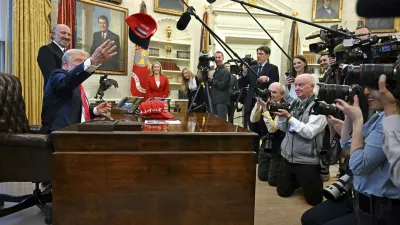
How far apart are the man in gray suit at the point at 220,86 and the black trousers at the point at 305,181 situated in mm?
2155

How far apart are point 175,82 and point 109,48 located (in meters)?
5.94

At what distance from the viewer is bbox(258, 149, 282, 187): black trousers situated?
381 cm

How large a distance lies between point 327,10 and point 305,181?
6.74 meters

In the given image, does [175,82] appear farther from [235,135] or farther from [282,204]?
[235,135]

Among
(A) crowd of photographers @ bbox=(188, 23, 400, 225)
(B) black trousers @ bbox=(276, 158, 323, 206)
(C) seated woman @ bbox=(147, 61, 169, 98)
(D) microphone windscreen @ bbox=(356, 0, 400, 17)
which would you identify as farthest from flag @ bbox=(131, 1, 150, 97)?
(D) microphone windscreen @ bbox=(356, 0, 400, 17)

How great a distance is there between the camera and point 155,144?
161 centimetres

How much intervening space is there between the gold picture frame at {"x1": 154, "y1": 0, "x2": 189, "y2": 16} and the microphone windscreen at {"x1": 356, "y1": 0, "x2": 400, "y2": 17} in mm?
7225

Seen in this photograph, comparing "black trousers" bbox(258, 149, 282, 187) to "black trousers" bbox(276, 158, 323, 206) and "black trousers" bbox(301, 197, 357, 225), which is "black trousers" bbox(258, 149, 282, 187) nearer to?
"black trousers" bbox(276, 158, 323, 206)

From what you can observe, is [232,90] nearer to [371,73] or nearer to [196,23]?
[196,23]

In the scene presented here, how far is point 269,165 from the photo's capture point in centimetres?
404

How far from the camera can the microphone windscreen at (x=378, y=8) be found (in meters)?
0.75

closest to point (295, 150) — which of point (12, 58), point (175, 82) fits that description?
point (12, 58)

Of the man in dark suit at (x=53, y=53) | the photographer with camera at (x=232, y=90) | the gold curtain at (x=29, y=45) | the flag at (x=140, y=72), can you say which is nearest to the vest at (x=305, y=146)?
the photographer with camera at (x=232, y=90)

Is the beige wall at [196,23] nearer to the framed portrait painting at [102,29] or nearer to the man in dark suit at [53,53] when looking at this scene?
the framed portrait painting at [102,29]
